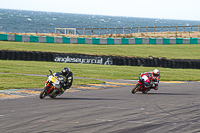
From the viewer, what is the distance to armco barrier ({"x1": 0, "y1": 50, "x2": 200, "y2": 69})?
96.2 feet

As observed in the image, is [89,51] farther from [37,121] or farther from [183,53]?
[37,121]

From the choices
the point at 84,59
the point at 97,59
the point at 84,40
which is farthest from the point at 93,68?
the point at 84,40

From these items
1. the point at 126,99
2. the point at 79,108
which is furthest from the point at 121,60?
the point at 79,108

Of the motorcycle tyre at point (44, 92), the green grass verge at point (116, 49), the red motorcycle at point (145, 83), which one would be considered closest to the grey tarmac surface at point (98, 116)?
the motorcycle tyre at point (44, 92)

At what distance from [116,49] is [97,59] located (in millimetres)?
8623

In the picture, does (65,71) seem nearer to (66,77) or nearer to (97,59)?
(66,77)

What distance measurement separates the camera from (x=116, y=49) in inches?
1515

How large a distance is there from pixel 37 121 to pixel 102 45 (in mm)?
33666

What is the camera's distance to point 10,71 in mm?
22922

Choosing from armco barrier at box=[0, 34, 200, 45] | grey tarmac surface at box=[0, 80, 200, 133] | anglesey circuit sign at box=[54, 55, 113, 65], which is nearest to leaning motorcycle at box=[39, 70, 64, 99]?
grey tarmac surface at box=[0, 80, 200, 133]

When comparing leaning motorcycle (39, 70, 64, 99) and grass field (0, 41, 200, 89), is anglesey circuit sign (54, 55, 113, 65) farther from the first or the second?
leaning motorcycle (39, 70, 64, 99)

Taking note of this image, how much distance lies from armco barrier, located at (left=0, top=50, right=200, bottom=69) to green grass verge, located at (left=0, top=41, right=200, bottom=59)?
4.26m

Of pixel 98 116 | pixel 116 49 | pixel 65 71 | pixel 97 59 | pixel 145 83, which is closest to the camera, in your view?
pixel 98 116

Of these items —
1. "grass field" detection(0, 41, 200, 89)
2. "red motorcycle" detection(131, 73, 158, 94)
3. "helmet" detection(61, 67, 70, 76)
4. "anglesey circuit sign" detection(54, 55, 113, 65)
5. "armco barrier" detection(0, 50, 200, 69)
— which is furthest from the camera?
"anglesey circuit sign" detection(54, 55, 113, 65)
